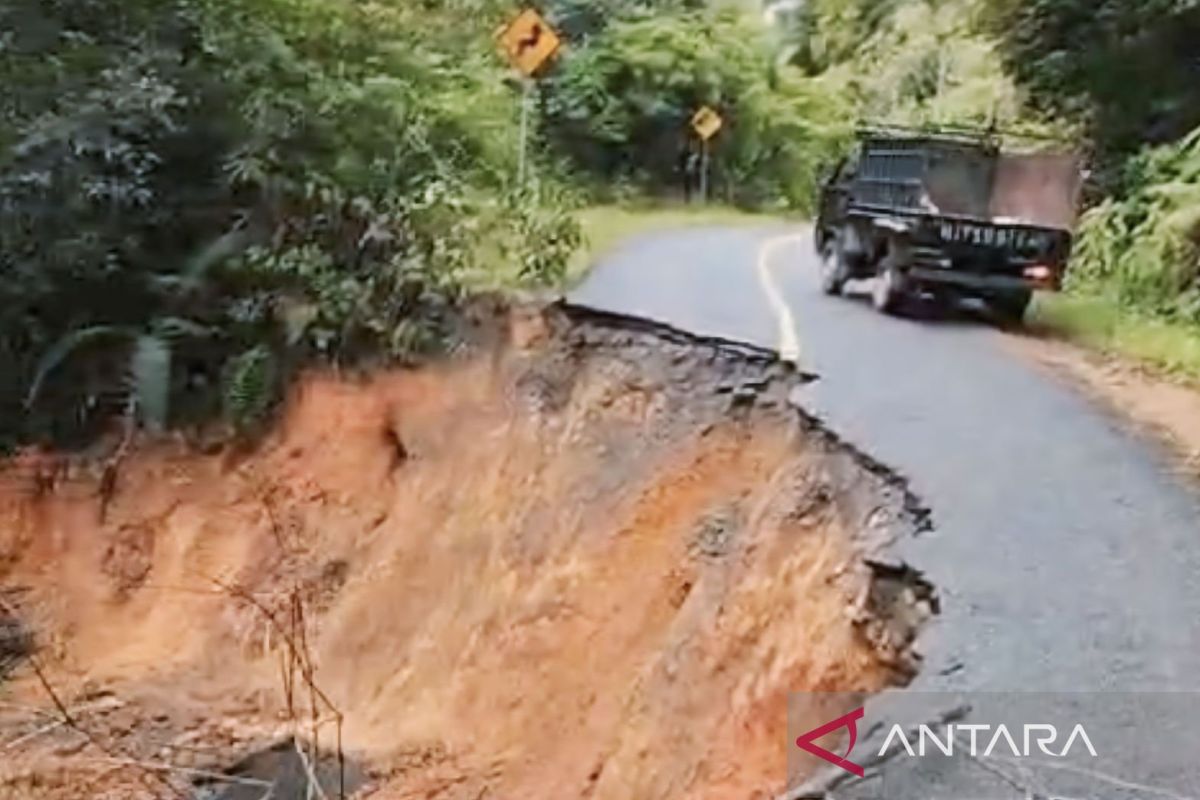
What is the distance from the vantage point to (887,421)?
918cm

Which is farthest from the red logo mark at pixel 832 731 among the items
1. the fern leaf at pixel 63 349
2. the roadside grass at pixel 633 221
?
the fern leaf at pixel 63 349

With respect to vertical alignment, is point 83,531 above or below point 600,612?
below

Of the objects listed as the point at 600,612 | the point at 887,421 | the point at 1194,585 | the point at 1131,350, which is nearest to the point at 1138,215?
the point at 1131,350

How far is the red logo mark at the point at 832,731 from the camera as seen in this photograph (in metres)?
4.68

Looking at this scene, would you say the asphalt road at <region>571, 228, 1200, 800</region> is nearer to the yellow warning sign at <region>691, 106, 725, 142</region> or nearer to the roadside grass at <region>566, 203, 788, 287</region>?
the roadside grass at <region>566, 203, 788, 287</region>

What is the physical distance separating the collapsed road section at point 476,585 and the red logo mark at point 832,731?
8.5 inches

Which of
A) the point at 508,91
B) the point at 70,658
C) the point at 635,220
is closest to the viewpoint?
the point at 70,658

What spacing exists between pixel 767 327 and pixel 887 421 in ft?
11.0

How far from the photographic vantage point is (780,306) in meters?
14.2

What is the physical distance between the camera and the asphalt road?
5.64 metres

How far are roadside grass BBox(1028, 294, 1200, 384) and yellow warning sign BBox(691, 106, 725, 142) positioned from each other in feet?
49.9

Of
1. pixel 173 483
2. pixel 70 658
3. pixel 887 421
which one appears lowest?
pixel 70 658

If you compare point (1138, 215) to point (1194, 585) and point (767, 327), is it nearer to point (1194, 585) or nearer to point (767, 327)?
point (767, 327)

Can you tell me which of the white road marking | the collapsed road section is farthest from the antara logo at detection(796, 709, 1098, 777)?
the white road marking
